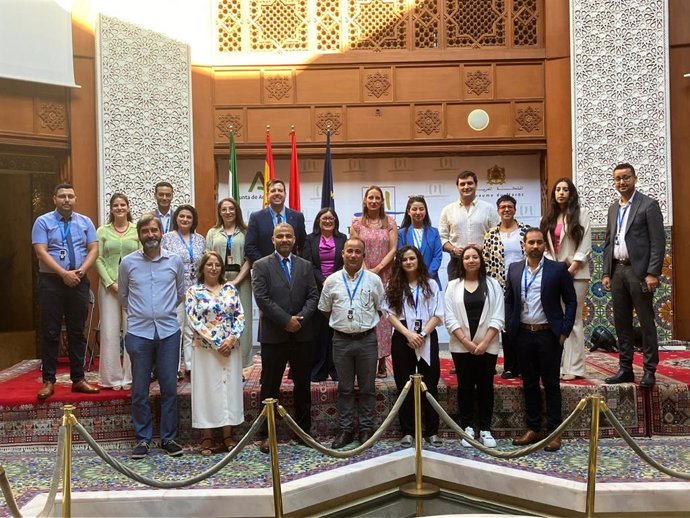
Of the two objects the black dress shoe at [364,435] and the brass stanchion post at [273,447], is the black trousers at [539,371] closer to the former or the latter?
the black dress shoe at [364,435]

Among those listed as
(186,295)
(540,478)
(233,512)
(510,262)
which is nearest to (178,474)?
(233,512)

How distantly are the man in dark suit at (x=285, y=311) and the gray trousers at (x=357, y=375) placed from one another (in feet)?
0.82

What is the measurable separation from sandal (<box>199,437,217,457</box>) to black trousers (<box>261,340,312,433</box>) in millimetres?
488

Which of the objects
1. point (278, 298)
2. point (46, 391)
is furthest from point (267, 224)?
point (46, 391)

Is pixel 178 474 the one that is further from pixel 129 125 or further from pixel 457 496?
pixel 129 125

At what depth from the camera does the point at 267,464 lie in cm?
485

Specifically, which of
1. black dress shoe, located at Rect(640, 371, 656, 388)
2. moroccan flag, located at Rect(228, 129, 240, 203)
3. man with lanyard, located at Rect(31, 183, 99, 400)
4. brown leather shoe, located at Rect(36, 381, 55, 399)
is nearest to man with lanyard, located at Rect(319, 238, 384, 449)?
man with lanyard, located at Rect(31, 183, 99, 400)

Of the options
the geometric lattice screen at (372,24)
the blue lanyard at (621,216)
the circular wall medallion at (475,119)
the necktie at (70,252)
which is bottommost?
the necktie at (70,252)

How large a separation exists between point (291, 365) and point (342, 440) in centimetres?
64

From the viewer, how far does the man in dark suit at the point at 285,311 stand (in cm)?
499

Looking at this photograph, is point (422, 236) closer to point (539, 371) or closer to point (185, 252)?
point (539, 371)

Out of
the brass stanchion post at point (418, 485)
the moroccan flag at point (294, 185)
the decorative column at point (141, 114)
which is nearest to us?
the brass stanchion post at point (418, 485)

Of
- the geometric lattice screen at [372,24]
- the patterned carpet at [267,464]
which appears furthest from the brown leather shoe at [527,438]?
the geometric lattice screen at [372,24]

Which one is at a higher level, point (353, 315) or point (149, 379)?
point (353, 315)
